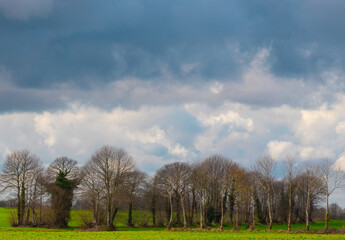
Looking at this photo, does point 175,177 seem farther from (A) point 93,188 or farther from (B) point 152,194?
(A) point 93,188

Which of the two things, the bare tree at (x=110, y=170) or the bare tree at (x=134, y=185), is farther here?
the bare tree at (x=134, y=185)

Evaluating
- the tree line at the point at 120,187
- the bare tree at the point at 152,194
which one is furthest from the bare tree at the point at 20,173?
the bare tree at the point at 152,194

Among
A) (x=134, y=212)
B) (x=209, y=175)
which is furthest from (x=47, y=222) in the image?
(x=209, y=175)

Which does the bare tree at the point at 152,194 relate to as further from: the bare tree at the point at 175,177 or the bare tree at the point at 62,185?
the bare tree at the point at 62,185

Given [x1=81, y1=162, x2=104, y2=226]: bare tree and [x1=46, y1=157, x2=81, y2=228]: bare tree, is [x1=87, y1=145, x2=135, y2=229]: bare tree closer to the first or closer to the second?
[x1=81, y1=162, x2=104, y2=226]: bare tree

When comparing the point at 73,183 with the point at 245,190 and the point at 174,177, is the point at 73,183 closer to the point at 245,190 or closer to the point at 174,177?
the point at 174,177

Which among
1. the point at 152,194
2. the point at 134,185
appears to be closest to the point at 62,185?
the point at 134,185

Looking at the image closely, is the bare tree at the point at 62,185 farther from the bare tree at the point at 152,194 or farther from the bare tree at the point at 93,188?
the bare tree at the point at 152,194

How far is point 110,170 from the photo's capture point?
7912 centimetres

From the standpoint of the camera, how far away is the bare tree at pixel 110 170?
257 ft

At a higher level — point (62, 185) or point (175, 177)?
point (175, 177)

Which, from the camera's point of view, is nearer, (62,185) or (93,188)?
(93,188)

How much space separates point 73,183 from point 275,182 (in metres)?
65.0

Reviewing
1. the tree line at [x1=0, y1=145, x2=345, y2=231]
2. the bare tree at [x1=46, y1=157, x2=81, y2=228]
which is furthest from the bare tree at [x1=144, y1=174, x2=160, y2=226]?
the bare tree at [x1=46, y1=157, x2=81, y2=228]
